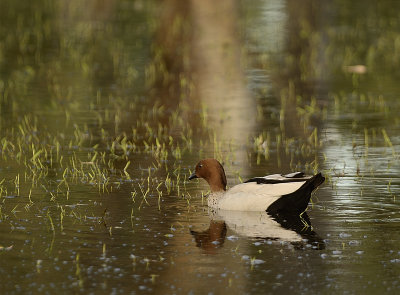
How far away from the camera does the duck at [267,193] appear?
1057 centimetres

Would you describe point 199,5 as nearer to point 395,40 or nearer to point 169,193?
point 395,40

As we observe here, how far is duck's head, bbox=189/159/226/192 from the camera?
1138cm

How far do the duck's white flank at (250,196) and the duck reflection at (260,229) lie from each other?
0.25 ft

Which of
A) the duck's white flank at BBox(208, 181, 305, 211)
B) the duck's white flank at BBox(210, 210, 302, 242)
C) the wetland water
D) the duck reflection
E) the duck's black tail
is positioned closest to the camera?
the wetland water

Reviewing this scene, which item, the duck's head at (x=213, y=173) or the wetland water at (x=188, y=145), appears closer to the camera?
the wetland water at (x=188, y=145)

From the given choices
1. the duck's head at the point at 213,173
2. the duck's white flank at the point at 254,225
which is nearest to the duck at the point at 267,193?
the duck's head at the point at 213,173

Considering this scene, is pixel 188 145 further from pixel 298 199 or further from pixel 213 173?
pixel 298 199

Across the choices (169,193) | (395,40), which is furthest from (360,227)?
(395,40)

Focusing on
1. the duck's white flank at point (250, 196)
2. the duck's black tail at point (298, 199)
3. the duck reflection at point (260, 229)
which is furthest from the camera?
the duck's white flank at point (250, 196)

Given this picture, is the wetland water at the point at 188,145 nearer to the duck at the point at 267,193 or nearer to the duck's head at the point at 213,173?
the duck at the point at 267,193

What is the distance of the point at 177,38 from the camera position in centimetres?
2639

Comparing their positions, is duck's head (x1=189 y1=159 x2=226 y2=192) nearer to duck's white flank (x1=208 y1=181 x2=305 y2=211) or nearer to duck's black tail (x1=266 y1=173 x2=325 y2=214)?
duck's white flank (x1=208 y1=181 x2=305 y2=211)

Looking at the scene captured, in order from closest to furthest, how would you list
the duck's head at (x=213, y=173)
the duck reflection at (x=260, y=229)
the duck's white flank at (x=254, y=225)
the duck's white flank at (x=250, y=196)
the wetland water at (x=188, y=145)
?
the wetland water at (x=188, y=145)
the duck reflection at (x=260, y=229)
the duck's white flank at (x=254, y=225)
the duck's white flank at (x=250, y=196)
the duck's head at (x=213, y=173)

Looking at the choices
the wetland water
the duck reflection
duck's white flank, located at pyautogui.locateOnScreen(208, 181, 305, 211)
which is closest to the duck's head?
duck's white flank, located at pyautogui.locateOnScreen(208, 181, 305, 211)
